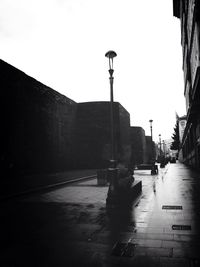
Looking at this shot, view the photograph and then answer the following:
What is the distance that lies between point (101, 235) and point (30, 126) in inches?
838

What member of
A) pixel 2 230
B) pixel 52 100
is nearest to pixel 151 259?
pixel 2 230

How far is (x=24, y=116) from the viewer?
24328 millimetres

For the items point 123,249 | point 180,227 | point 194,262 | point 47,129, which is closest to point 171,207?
point 180,227

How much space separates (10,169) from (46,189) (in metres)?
8.91

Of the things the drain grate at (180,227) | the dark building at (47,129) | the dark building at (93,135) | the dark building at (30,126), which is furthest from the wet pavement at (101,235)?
the dark building at (93,135)

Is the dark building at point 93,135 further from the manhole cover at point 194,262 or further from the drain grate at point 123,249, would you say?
the manhole cover at point 194,262

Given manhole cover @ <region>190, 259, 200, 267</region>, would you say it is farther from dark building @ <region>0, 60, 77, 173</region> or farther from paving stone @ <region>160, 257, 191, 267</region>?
dark building @ <region>0, 60, 77, 173</region>

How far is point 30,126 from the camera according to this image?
82.7 feet

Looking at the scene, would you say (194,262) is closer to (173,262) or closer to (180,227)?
(173,262)

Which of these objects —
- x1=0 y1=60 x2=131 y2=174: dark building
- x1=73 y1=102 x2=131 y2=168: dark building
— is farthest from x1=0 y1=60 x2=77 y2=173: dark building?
x1=73 y1=102 x2=131 y2=168: dark building

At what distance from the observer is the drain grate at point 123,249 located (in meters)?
4.37

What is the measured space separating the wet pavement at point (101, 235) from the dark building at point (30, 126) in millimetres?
14232

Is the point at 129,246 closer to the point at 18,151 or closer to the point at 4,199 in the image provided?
the point at 4,199

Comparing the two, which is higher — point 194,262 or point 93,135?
point 93,135
